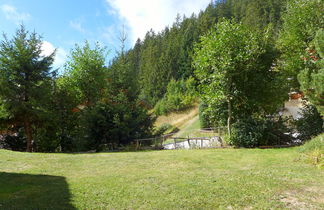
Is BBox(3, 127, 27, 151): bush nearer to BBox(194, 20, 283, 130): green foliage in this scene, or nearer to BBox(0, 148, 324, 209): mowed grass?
BBox(0, 148, 324, 209): mowed grass

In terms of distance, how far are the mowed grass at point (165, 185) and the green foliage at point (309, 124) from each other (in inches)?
189

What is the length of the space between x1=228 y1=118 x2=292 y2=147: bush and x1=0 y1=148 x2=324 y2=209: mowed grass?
11.4 feet

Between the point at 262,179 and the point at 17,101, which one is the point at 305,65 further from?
the point at 17,101

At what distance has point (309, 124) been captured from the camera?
11.9 metres

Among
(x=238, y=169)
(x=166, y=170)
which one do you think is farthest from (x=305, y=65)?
(x=166, y=170)

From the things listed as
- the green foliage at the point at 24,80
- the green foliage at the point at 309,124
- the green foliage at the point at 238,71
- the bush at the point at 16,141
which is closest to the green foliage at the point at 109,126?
the green foliage at the point at 24,80

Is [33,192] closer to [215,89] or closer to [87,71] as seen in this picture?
[215,89]

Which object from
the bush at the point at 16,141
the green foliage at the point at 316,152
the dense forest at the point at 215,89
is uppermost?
the dense forest at the point at 215,89

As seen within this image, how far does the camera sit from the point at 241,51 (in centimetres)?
1198

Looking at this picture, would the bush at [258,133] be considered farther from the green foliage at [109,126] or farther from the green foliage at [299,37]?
the green foliage at [109,126]

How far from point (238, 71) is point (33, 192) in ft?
36.0

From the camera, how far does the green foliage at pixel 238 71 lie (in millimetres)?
12008

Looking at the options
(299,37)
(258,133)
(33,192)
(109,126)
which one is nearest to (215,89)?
(258,133)

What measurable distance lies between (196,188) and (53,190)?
→ 340 centimetres
